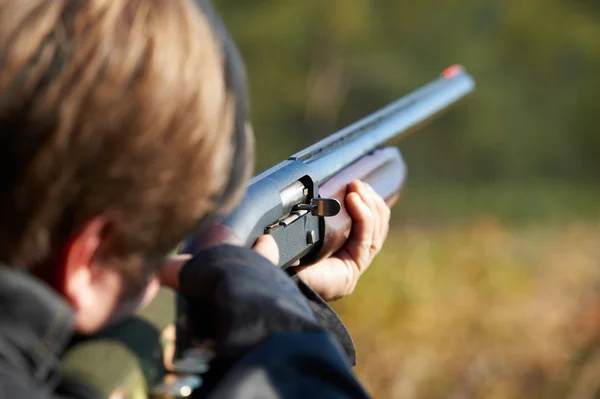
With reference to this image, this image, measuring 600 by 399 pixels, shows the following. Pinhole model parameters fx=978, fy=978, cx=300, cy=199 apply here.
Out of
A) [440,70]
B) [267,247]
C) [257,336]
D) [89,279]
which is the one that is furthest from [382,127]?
[440,70]

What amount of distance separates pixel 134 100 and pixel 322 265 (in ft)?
4.94

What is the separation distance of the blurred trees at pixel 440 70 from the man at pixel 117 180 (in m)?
13.1

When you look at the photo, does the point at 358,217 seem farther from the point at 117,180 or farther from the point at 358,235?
the point at 117,180

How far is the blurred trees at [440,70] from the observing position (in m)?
14.4

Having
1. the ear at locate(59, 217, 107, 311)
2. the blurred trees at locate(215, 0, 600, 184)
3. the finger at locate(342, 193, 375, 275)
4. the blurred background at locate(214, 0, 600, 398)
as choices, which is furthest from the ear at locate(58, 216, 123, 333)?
the blurred trees at locate(215, 0, 600, 184)

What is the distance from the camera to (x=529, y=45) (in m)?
15.1

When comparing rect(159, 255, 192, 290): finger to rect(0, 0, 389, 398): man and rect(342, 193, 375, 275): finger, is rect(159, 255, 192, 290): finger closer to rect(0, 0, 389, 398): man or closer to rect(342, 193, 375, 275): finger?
rect(0, 0, 389, 398): man

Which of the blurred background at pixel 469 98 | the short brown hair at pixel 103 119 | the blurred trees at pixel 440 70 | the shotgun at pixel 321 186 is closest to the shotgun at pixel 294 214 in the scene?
the shotgun at pixel 321 186

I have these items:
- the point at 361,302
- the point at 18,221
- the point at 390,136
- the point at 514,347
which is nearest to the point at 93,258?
the point at 18,221

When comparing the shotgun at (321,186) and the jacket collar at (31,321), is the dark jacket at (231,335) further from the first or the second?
the shotgun at (321,186)

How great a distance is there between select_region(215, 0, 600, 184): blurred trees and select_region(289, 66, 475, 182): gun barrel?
10405 mm

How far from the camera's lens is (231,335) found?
1303 millimetres

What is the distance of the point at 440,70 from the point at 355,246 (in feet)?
41.2

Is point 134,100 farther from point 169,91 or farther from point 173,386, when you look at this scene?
point 173,386
